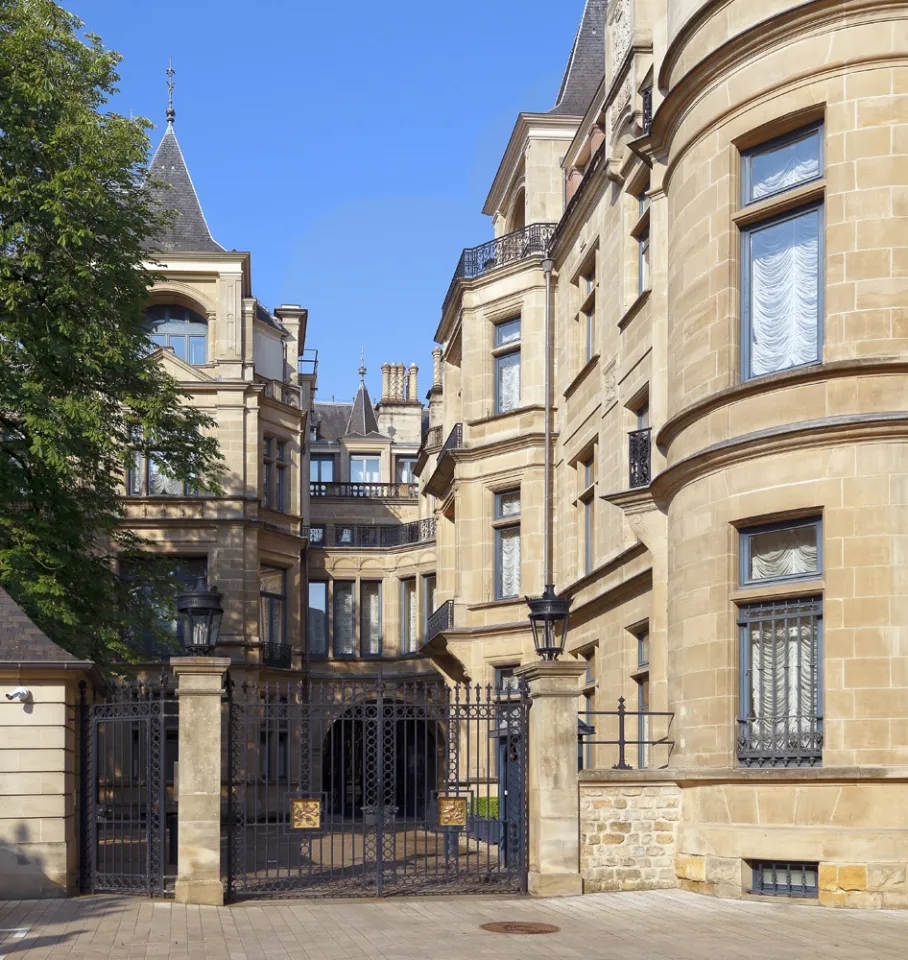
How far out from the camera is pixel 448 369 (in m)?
38.1

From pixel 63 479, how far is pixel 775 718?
13.4 metres

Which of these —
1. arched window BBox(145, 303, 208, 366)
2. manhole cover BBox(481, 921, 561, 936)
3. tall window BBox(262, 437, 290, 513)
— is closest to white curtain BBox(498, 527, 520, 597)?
tall window BBox(262, 437, 290, 513)

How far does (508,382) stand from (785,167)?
15624mm

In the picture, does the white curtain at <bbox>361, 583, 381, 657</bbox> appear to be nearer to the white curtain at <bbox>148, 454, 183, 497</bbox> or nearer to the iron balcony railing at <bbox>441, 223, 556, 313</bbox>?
the white curtain at <bbox>148, 454, 183, 497</bbox>

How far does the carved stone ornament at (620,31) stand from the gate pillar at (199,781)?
43.5ft

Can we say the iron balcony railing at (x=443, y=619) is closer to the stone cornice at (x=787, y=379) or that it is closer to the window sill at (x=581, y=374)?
the window sill at (x=581, y=374)

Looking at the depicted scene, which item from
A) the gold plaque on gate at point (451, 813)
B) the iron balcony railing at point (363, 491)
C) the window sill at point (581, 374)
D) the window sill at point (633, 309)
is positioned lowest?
the gold plaque on gate at point (451, 813)

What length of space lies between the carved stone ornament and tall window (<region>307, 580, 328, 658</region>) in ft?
79.2

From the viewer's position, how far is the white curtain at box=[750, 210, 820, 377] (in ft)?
55.9

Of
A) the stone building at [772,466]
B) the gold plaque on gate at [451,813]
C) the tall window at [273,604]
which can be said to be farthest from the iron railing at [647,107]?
the tall window at [273,604]

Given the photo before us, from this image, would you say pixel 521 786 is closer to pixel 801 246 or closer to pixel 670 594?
pixel 670 594

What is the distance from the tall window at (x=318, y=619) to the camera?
152 feet

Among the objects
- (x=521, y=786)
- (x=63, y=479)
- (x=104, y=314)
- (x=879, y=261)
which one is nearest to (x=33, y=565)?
(x=63, y=479)

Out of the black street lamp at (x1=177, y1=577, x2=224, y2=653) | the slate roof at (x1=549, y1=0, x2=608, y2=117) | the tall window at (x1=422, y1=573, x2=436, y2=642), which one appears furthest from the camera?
the tall window at (x1=422, y1=573, x2=436, y2=642)
